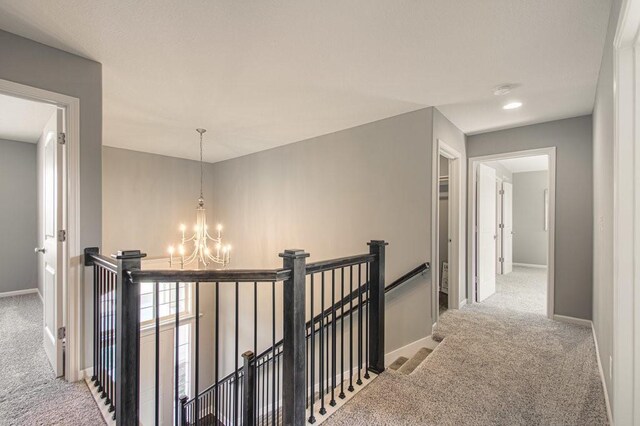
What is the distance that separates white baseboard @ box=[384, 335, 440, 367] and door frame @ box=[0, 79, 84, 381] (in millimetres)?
2687

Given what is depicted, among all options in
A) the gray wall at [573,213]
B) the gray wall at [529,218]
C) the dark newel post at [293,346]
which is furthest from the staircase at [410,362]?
the gray wall at [529,218]

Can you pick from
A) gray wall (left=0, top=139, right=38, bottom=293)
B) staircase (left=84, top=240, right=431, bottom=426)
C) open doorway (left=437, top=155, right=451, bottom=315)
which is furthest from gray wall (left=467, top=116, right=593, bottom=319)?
gray wall (left=0, top=139, right=38, bottom=293)

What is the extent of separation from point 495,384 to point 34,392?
10.4ft

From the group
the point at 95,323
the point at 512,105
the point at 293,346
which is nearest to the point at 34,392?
the point at 95,323

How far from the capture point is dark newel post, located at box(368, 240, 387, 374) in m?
2.26

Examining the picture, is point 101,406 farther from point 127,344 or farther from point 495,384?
point 495,384

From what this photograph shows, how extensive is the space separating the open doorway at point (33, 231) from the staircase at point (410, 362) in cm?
274

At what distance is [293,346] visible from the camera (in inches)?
61.9

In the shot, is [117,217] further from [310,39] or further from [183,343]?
A: [310,39]

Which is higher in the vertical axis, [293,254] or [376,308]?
[293,254]

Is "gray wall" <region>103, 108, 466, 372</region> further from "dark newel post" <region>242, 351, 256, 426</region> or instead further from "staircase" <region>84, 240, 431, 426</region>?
"dark newel post" <region>242, 351, 256, 426</region>

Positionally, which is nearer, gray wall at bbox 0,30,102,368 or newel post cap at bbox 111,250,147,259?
newel post cap at bbox 111,250,147,259

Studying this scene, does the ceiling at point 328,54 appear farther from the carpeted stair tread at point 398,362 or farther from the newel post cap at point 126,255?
the carpeted stair tread at point 398,362

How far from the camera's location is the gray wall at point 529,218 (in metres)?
7.30
